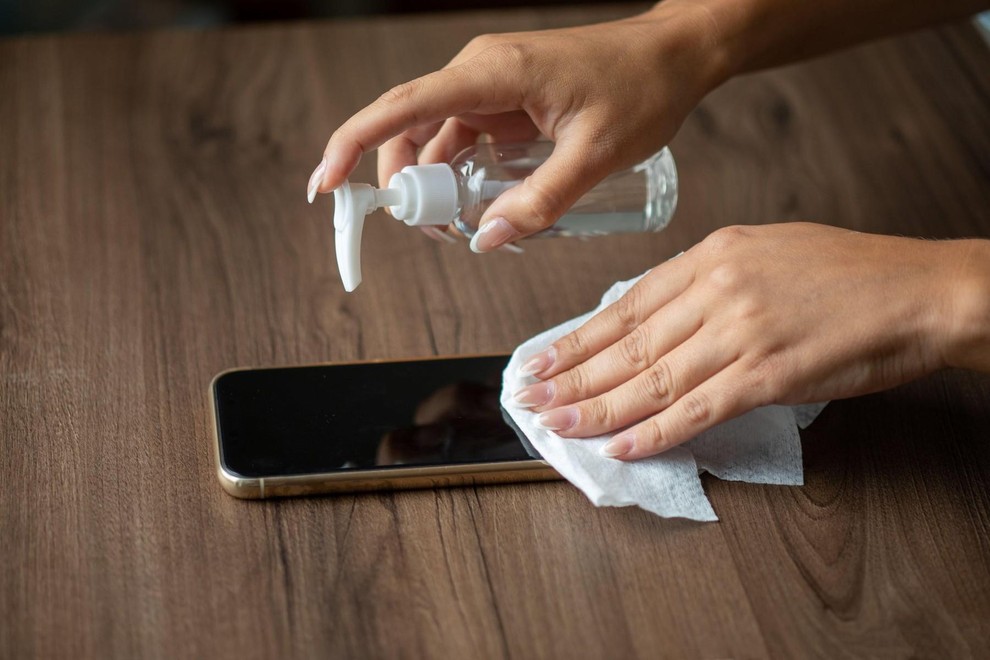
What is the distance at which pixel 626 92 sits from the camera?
798 millimetres

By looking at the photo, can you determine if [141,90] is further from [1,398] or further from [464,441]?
[464,441]

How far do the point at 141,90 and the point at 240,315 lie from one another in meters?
0.36

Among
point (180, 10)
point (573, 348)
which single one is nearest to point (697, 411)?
point (573, 348)

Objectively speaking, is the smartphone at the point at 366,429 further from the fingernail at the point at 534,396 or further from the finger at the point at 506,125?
the finger at the point at 506,125

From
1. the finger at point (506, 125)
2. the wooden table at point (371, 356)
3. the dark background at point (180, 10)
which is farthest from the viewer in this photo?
the dark background at point (180, 10)

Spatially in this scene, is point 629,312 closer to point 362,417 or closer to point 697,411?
point 697,411

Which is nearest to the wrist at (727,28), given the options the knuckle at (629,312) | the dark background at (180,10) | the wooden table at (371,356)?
the wooden table at (371,356)

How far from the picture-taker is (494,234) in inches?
29.3

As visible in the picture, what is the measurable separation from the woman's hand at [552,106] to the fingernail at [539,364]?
0.08 meters

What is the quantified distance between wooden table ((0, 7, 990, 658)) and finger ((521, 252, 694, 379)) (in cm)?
9

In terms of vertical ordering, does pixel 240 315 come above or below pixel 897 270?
below

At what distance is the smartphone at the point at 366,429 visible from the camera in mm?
688

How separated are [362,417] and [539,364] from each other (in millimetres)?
125

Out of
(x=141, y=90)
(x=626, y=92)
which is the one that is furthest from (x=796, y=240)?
(x=141, y=90)
